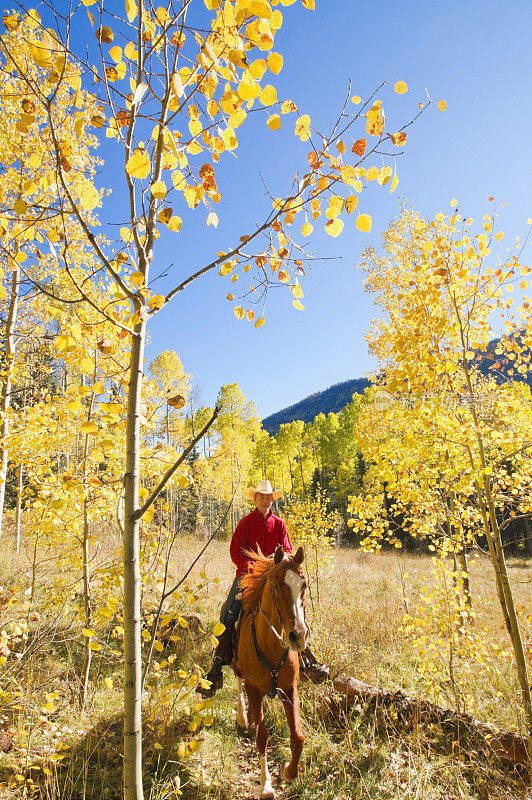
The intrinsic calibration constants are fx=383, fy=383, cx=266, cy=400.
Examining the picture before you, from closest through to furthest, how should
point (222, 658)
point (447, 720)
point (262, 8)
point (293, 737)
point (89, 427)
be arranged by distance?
point (262, 8) < point (89, 427) < point (293, 737) < point (447, 720) < point (222, 658)

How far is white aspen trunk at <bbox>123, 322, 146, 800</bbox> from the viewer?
4.04 ft

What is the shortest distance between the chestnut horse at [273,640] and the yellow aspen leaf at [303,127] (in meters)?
2.93

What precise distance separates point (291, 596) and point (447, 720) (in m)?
2.73

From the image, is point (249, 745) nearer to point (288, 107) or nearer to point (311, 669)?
point (311, 669)

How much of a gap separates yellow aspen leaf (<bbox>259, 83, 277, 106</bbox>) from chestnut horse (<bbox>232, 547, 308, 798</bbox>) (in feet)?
10.0

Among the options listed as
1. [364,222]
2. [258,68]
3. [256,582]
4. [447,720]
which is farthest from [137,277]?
[447,720]

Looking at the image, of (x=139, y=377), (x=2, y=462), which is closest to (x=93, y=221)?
(x=2, y=462)

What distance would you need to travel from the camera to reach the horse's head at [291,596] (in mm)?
2980

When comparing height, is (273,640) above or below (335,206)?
below

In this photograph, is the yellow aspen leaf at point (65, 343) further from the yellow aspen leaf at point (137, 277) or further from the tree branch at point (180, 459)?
the tree branch at point (180, 459)

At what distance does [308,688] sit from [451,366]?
4936 millimetres

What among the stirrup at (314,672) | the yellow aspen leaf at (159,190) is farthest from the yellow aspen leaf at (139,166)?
the stirrup at (314,672)

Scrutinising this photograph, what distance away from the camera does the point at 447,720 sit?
4.11 m

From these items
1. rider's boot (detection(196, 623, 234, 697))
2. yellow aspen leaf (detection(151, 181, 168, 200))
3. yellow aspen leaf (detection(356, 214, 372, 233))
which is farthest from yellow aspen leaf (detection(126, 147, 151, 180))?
rider's boot (detection(196, 623, 234, 697))
